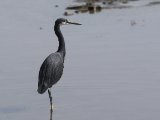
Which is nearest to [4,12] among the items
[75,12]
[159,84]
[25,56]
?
[75,12]

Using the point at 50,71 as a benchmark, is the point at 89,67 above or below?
below

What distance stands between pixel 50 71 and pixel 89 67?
3.80 meters

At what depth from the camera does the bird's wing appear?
1692 cm

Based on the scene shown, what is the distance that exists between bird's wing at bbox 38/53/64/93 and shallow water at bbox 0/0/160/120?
0.66 metres

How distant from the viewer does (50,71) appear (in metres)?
17.3

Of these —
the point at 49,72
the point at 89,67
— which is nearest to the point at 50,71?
the point at 49,72

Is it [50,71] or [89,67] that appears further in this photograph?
[89,67]

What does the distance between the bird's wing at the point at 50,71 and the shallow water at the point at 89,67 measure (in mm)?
657

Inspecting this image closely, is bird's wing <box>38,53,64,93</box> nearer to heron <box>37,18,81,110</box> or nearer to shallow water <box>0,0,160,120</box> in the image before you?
heron <box>37,18,81,110</box>

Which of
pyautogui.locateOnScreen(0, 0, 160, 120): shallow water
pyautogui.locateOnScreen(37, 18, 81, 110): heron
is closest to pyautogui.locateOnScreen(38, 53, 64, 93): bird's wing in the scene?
pyautogui.locateOnScreen(37, 18, 81, 110): heron

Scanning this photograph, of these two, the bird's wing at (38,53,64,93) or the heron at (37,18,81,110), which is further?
the bird's wing at (38,53,64,93)

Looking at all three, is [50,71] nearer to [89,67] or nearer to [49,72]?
[49,72]

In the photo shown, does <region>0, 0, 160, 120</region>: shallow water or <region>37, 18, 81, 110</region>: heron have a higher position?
<region>37, 18, 81, 110</region>: heron

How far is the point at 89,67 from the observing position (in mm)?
20922
